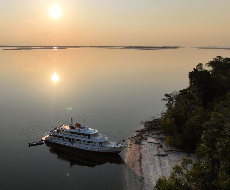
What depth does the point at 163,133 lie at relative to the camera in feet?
190

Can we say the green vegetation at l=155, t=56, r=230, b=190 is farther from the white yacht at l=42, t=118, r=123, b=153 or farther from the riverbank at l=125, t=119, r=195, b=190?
the white yacht at l=42, t=118, r=123, b=153

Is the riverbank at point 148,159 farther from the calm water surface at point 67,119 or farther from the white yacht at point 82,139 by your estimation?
the white yacht at point 82,139

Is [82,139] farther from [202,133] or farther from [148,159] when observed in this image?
[202,133]

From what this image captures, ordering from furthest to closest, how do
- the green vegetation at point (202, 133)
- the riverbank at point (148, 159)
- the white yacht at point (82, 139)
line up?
the white yacht at point (82, 139)
the riverbank at point (148, 159)
the green vegetation at point (202, 133)

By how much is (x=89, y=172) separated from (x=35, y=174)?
9392 mm

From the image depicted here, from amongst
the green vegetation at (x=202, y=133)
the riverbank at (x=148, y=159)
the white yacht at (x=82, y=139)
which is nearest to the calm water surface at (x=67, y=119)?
the white yacht at (x=82, y=139)

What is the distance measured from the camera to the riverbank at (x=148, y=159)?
1527 inches

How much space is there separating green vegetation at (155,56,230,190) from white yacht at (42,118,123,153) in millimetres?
12833

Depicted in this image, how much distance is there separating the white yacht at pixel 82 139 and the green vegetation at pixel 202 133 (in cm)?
1283

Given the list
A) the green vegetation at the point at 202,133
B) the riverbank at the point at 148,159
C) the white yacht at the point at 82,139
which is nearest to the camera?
the green vegetation at the point at 202,133

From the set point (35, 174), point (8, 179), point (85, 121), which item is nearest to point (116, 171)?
point (35, 174)

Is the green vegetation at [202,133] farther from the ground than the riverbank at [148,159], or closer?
farther from the ground

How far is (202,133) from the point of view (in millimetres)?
43656

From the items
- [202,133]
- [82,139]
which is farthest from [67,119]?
[202,133]
